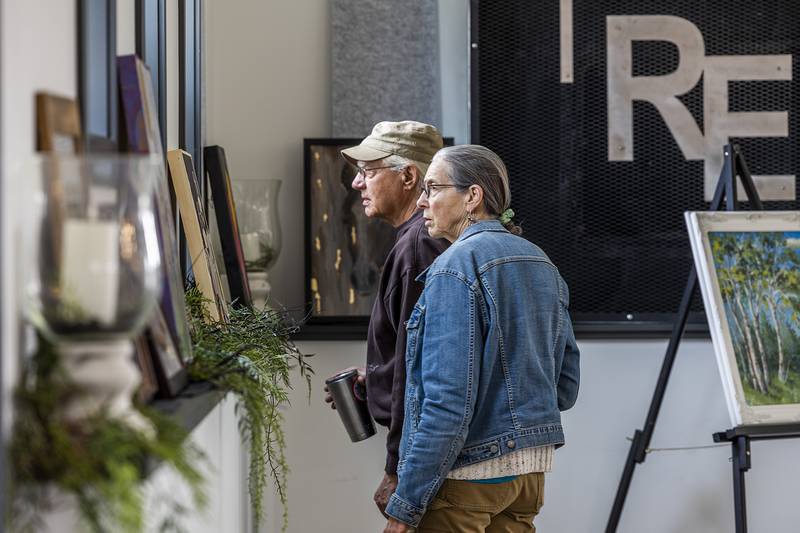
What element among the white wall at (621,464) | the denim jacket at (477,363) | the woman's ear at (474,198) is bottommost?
the white wall at (621,464)

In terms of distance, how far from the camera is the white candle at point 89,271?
956 millimetres

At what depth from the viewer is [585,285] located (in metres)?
3.59

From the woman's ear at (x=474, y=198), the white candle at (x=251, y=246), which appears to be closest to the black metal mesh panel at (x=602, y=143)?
the white candle at (x=251, y=246)

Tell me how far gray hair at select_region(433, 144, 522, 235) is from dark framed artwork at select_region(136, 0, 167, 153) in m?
0.69

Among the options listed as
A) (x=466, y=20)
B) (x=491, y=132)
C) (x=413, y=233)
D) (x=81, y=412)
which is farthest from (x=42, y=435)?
(x=466, y=20)

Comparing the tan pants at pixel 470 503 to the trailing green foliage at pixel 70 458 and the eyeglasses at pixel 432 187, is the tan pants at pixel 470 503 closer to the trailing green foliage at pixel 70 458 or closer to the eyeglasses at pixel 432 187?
the eyeglasses at pixel 432 187

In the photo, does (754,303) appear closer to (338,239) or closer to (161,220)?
(338,239)

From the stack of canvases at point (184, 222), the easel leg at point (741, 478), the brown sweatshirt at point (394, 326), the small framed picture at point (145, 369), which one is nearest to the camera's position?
the small framed picture at point (145, 369)

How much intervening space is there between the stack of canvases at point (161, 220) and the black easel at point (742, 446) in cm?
153

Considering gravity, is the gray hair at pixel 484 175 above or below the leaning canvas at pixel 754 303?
above

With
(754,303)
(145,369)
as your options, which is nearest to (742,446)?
(754,303)

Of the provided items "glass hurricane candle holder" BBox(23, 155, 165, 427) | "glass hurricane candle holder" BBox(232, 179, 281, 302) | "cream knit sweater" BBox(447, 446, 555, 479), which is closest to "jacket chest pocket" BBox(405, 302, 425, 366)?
"cream knit sweater" BBox(447, 446, 555, 479)

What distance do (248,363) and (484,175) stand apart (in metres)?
0.70

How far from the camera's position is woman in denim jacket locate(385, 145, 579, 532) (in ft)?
6.38
